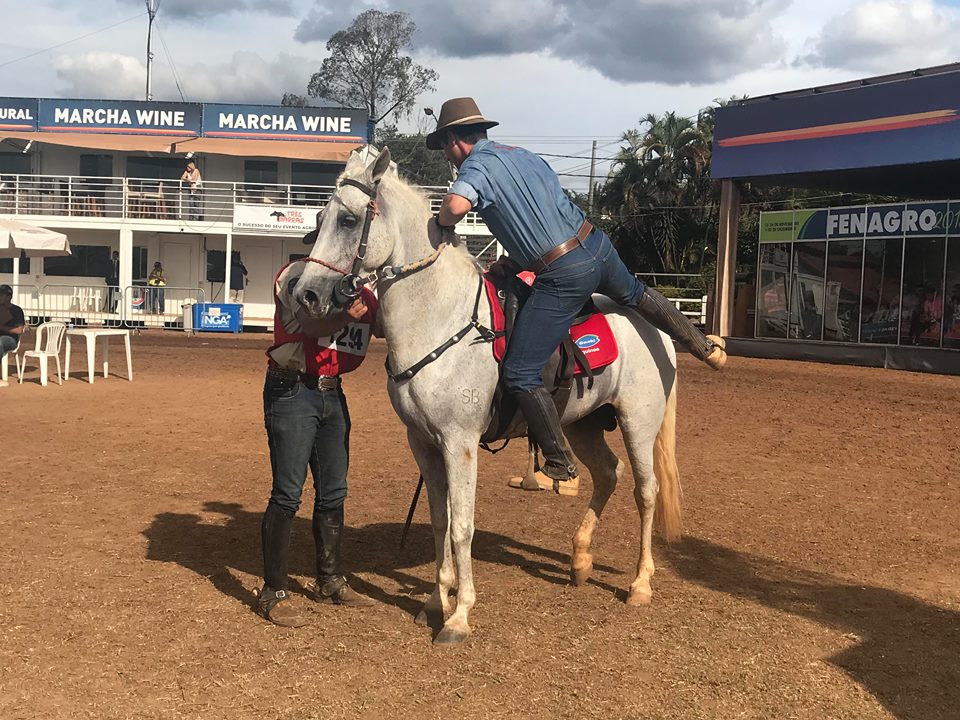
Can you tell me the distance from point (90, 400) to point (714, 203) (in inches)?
1093

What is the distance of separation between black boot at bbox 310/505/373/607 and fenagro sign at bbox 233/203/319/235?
26.5 m

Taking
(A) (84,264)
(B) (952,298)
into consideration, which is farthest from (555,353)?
(A) (84,264)

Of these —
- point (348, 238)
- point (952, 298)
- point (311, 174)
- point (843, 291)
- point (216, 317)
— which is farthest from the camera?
point (311, 174)

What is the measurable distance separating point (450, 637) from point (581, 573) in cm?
131

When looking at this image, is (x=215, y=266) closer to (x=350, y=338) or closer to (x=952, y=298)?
(x=952, y=298)

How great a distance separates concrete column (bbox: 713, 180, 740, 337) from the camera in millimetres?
25484

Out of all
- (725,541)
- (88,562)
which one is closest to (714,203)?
(725,541)

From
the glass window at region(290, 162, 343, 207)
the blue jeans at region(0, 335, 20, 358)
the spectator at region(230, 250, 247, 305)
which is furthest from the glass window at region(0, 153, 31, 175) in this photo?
the blue jeans at region(0, 335, 20, 358)

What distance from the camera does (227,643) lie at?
4.42 m


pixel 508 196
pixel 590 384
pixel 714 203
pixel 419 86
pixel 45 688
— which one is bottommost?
pixel 45 688

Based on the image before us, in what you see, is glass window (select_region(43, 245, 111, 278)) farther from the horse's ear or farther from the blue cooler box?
the horse's ear

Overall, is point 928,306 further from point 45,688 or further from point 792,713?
→ point 45,688

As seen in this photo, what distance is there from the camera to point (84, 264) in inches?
1357

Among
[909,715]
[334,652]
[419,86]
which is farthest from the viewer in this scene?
[419,86]
